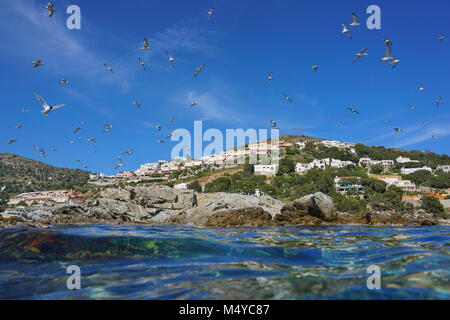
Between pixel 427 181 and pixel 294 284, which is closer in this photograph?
pixel 294 284

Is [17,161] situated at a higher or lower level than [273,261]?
higher

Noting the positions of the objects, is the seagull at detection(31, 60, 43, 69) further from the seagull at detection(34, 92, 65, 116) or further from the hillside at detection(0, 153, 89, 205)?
the hillside at detection(0, 153, 89, 205)

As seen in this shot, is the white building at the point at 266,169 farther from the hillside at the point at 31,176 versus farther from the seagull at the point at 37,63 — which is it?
the seagull at the point at 37,63

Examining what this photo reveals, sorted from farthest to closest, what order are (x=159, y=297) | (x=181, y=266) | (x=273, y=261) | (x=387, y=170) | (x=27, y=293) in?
(x=387, y=170) → (x=273, y=261) → (x=181, y=266) → (x=27, y=293) → (x=159, y=297)

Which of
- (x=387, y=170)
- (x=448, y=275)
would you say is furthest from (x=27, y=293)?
(x=387, y=170)

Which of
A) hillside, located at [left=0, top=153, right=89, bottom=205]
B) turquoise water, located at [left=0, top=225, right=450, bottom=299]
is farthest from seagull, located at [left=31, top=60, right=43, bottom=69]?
hillside, located at [left=0, top=153, right=89, bottom=205]
